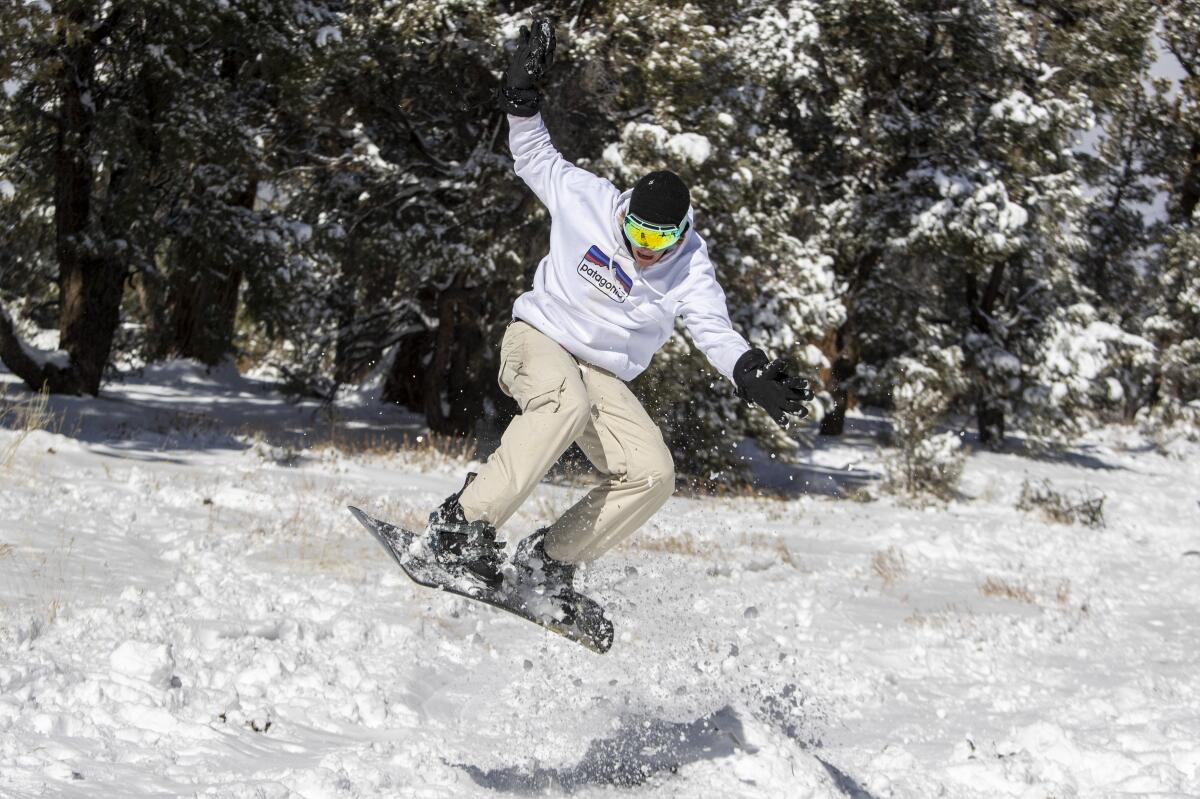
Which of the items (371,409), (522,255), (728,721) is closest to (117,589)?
(728,721)

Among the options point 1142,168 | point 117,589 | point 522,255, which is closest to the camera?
point 117,589

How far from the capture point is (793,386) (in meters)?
4.62

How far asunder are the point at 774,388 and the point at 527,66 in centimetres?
186

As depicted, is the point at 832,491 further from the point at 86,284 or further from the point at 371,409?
the point at 86,284

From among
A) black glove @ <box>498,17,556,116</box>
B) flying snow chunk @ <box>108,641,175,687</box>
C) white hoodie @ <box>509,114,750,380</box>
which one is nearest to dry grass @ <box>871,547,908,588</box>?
white hoodie @ <box>509,114,750,380</box>

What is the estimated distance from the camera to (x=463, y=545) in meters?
5.10

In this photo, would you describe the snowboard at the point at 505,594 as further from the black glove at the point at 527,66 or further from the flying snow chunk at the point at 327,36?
the flying snow chunk at the point at 327,36

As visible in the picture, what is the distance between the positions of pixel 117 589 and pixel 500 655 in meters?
1.95

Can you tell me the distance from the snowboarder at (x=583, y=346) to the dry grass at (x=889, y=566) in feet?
16.5

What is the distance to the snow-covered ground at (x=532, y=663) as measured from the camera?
4.47m

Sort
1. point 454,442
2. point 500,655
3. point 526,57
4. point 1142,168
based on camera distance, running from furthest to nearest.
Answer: point 1142,168 → point 454,442 → point 500,655 → point 526,57

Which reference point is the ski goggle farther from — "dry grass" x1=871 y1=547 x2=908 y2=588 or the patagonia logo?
"dry grass" x1=871 y1=547 x2=908 y2=588

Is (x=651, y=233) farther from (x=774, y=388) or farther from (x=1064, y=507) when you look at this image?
(x=1064, y=507)

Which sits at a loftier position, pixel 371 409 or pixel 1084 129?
pixel 1084 129
